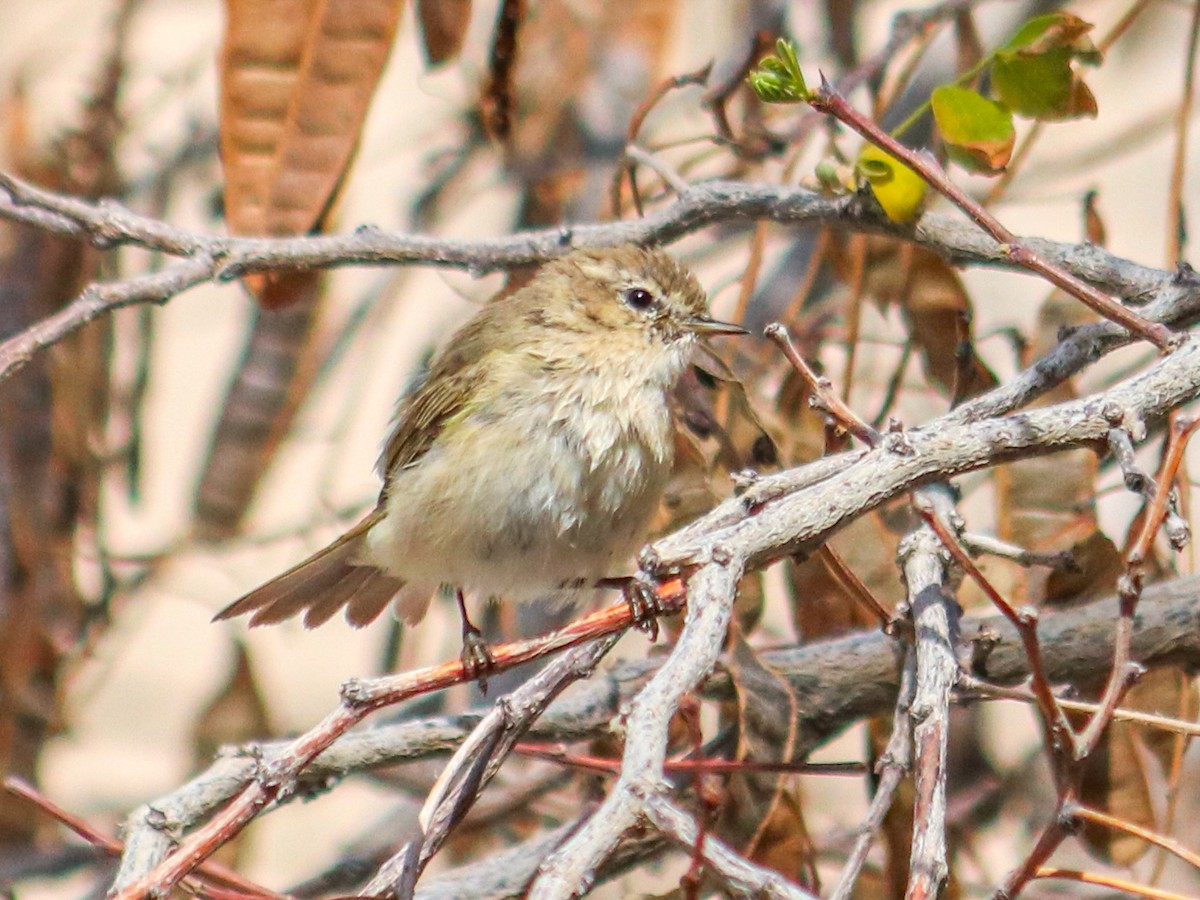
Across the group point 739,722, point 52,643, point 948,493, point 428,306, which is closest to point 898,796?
point 739,722

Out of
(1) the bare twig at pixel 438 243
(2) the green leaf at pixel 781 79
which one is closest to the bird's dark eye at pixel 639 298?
(1) the bare twig at pixel 438 243

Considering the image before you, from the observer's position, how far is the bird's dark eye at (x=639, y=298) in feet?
11.4

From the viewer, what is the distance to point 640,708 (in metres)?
1.59

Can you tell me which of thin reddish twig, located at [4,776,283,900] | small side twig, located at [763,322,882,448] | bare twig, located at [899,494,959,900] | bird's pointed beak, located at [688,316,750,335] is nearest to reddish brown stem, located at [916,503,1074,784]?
bare twig, located at [899,494,959,900]

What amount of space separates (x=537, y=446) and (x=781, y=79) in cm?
126

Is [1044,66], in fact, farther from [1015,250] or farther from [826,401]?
[826,401]

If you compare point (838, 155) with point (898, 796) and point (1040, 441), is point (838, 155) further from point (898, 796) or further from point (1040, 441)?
point (898, 796)

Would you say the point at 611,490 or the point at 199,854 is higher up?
the point at 611,490

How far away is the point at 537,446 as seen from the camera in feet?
10.4

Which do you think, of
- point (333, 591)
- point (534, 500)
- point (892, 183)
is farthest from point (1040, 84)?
point (333, 591)

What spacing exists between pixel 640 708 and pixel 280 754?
48 centimetres

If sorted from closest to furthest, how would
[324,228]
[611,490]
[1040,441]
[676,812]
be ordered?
[676,812], [1040,441], [611,490], [324,228]

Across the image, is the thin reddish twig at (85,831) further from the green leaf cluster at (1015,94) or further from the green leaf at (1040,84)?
the green leaf at (1040,84)

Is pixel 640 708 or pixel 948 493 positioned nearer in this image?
pixel 640 708
